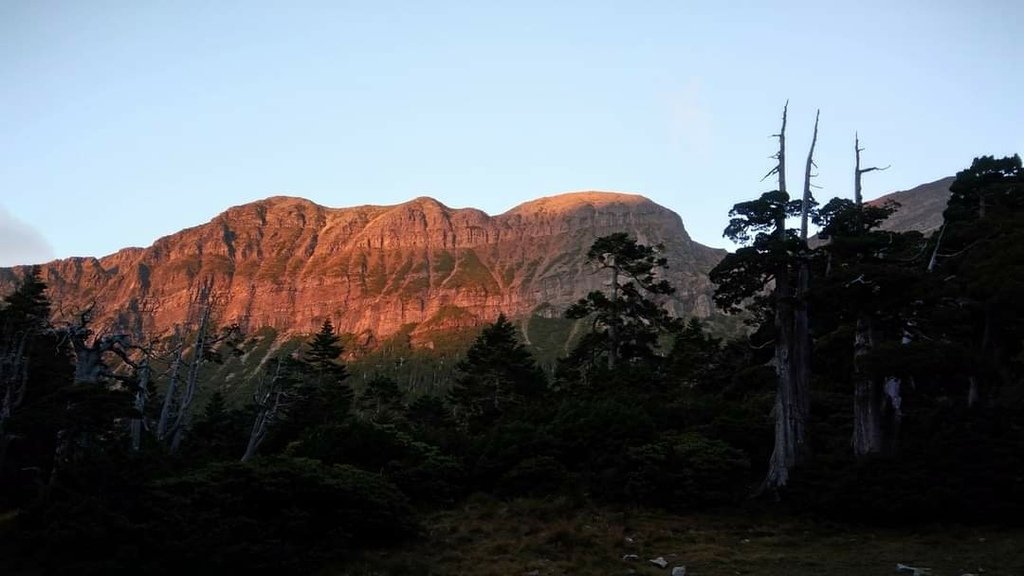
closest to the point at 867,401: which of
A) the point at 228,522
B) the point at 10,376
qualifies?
the point at 228,522

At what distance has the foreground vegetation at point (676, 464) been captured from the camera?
13992 millimetres

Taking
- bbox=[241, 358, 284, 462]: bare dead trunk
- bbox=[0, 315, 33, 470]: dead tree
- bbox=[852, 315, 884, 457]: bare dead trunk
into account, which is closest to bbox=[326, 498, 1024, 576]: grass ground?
bbox=[852, 315, 884, 457]: bare dead trunk

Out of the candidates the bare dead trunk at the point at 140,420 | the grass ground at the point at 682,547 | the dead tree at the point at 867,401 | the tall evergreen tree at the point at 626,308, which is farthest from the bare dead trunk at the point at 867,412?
the bare dead trunk at the point at 140,420

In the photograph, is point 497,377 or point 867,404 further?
point 497,377

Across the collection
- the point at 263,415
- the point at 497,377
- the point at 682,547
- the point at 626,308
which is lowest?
the point at 682,547

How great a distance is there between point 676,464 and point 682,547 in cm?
509

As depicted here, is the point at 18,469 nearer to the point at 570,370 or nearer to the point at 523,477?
the point at 523,477

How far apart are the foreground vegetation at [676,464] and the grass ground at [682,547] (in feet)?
0.28

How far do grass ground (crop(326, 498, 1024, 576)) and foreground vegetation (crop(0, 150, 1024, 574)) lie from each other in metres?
0.09

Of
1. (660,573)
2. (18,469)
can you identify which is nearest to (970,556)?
(660,573)

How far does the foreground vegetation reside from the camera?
1399 centimetres

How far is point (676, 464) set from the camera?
20.4 meters

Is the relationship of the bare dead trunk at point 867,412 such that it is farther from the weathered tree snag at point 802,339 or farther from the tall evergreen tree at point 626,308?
the tall evergreen tree at point 626,308

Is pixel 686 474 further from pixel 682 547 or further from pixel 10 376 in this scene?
pixel 10 376
